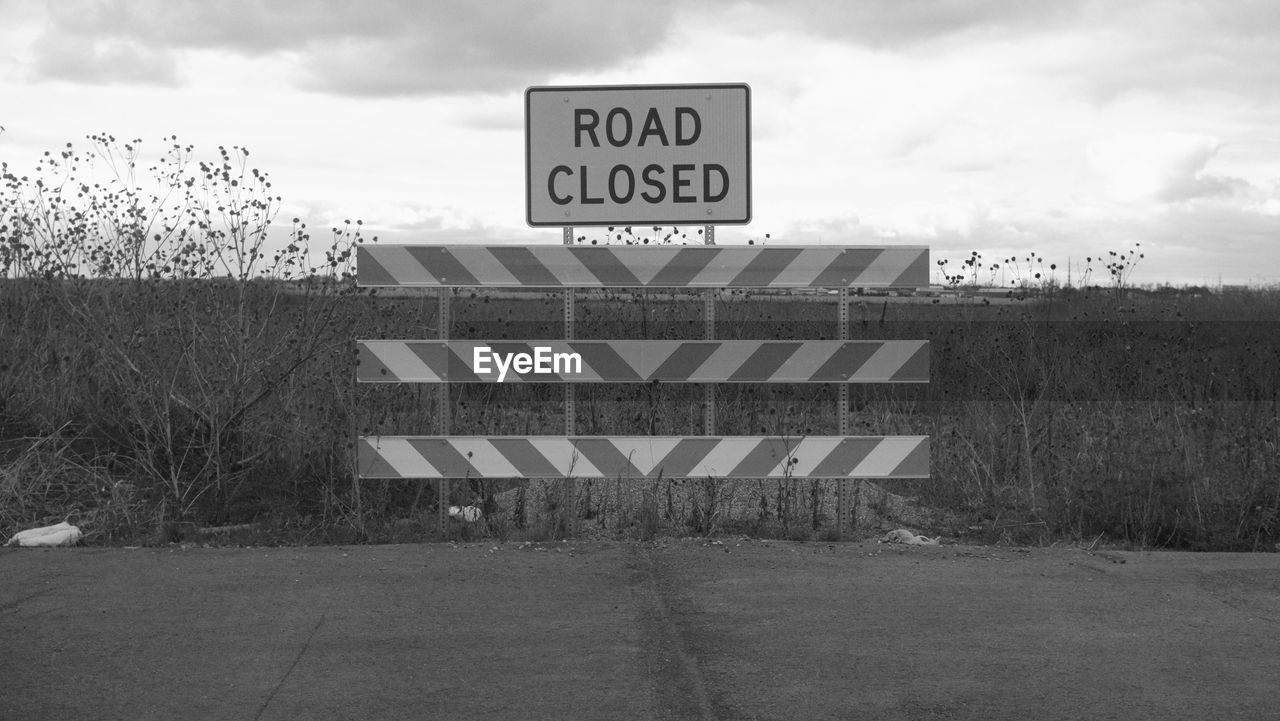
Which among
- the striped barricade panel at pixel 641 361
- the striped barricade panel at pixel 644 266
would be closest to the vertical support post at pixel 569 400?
the striped barricade panel at pixel 644 266

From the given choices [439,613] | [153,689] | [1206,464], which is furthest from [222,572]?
Result: [1206,464]

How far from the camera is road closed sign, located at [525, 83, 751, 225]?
25.9 feet

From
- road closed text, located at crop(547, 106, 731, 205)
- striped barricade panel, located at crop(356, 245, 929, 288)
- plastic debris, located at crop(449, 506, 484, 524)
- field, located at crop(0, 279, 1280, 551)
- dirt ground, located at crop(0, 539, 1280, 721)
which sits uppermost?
road closed text, located at crop(547, 106, 731, 205)

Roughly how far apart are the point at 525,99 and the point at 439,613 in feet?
11.8

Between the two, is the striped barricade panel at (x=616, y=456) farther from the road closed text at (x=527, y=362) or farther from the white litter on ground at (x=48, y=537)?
the white litter on ground at (x=48, y=537)

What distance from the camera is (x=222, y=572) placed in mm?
6473

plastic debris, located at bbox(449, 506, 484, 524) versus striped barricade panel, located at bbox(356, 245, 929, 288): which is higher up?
striped barricade panel, located at bbox(356, 245, 929, 288)

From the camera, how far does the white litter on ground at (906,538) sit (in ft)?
24.7

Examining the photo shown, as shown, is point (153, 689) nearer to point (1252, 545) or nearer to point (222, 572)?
point (222, 572)

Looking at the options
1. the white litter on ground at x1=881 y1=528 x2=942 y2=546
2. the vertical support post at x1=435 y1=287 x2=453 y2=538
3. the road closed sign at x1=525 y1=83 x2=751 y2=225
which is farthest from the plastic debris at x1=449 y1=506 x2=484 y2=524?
the white litter on ground at x1=881 y1=528 x2=942 y2=546

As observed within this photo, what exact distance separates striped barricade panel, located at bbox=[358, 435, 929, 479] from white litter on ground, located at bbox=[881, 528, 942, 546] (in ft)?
1.25

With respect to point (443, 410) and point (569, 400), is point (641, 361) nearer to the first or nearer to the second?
point (569, 400)

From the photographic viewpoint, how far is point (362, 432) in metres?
8.84

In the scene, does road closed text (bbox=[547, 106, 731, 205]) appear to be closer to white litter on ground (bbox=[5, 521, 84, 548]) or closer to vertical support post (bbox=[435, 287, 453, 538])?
vertical support post (bbox=[435, 287, 453, 538])
